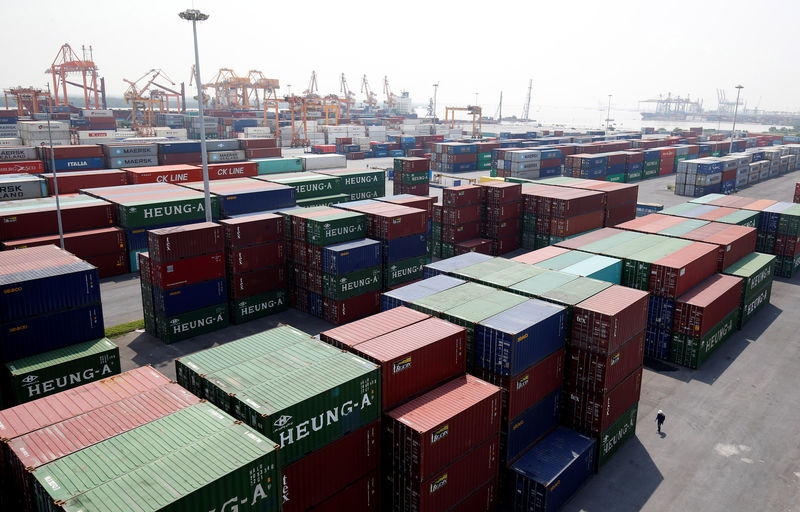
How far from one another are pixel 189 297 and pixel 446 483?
66.2 feet

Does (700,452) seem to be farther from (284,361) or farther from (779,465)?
(284,361)

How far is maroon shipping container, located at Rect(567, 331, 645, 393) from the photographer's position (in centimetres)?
2039

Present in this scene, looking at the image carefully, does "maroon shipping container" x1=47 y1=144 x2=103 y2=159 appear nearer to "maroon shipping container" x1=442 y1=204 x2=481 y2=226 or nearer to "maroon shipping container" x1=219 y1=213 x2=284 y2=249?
"maroon shipping container" x1=219 y1=213 x2=284 y2=249

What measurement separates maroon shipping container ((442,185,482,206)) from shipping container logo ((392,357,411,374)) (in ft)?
96.0

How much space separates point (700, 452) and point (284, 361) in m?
17.6

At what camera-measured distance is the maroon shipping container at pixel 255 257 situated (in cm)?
3244

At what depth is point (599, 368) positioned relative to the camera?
67.0 feet

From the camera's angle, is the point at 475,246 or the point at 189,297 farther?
→ the point at 475,246

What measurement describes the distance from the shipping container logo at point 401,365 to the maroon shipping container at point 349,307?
15961 mm


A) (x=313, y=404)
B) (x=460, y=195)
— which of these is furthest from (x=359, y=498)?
(x=460, y=195)

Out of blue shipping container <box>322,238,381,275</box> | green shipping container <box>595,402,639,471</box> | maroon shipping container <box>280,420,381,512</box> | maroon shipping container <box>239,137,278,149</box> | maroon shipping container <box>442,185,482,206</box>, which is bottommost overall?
green shipping container <box>595,402,639,471</box>

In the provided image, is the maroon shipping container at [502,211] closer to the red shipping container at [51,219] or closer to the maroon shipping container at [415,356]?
the maroon shipping container at [415,356]

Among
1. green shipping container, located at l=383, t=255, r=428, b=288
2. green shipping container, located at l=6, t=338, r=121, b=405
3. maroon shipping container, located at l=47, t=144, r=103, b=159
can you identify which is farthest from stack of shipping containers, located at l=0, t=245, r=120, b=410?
maroon shipping container, located at l=47, t=144, r=103, b=159

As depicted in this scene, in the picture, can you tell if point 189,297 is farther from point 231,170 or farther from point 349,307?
point 231,170
